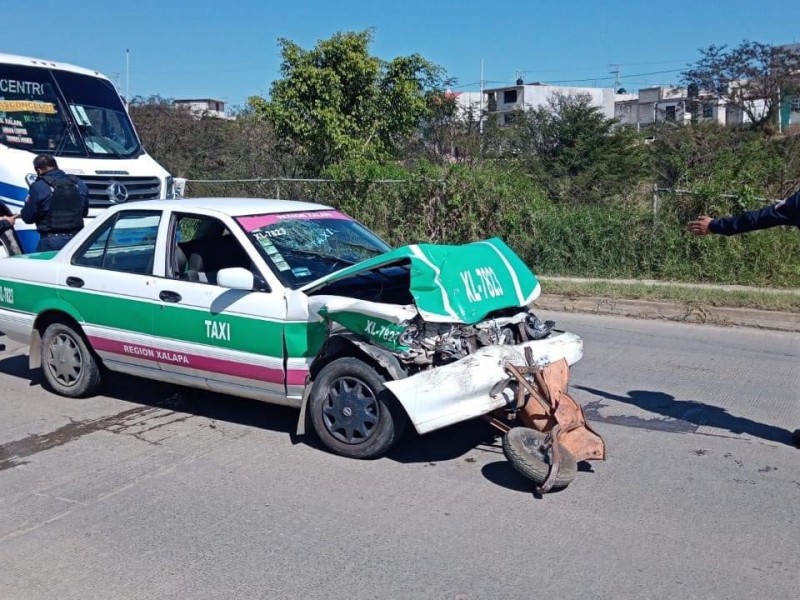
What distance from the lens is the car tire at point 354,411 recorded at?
5.54 m

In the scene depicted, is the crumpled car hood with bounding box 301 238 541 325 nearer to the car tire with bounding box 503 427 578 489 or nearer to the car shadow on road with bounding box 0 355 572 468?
the car tire with bounding box 503 427 578 489

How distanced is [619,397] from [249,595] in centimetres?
420

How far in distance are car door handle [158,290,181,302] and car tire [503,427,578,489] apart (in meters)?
2.67

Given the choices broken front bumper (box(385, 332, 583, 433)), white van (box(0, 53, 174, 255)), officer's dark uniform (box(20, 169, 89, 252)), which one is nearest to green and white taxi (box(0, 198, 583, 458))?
broken front bumper (box(385, 332, 583, 433))

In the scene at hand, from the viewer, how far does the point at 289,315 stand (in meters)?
5.97

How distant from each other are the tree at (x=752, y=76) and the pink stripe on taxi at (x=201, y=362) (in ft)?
119

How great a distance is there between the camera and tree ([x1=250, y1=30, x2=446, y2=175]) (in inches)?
817

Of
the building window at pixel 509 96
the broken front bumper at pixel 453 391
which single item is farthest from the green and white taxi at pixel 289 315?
the building window at pixel 509 96

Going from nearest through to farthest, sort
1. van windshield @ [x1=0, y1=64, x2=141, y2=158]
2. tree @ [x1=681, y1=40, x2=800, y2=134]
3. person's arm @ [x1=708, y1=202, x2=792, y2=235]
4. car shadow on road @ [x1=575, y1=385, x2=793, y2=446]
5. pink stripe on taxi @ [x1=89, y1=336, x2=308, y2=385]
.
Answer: person's arm @ [x1=708, y1=202, x2=792, y2=235] < pink stripe on taxi @ [x1=89, y1=336, x2=308, y2=385] < car shadow on road @ [x1=575, y1=385, x2=793, y2=446] < van windshield @ [x1=0, y1=64, x2=141, y2=158] < tree @ [x1=681, y1=40, x2=800, y2=134]

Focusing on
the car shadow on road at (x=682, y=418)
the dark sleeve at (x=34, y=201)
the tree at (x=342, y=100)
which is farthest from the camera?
the tree at (x=342, y=100)

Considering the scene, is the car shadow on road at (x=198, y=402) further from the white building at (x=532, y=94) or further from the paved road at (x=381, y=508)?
the white building at (x=532, y=94)

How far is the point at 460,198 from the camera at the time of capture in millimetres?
14984

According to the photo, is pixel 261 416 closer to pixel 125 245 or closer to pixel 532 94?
pixel 125 245

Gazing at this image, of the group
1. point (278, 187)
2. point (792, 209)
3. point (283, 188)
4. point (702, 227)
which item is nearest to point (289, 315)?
point (702, 227)
